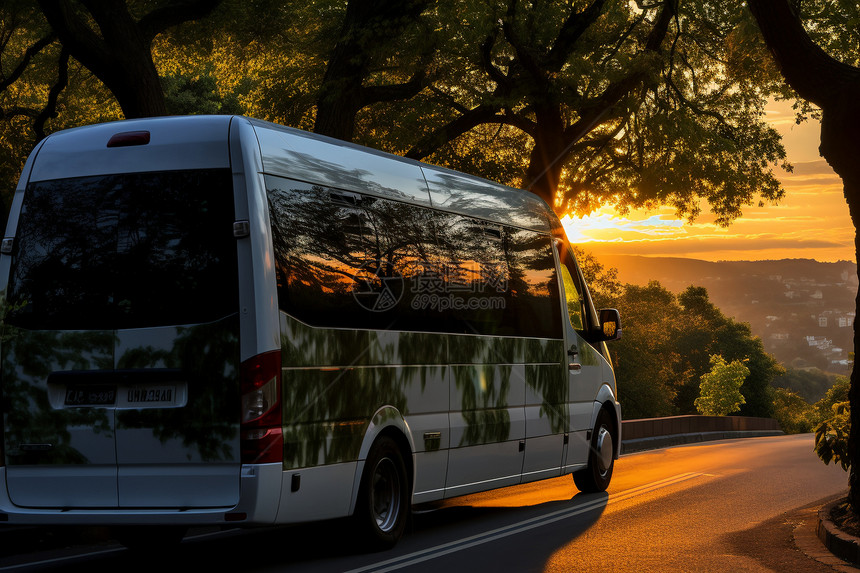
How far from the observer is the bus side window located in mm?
13484

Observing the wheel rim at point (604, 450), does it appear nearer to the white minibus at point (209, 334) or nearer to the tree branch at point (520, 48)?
the white minibus at point (209, 334)

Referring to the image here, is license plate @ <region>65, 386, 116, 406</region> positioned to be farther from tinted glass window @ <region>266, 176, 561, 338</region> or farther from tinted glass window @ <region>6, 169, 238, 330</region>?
tinted glass window @ <region>266, 176, 561, 338</region>

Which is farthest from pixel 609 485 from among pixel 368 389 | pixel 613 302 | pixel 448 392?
pixel 613 302

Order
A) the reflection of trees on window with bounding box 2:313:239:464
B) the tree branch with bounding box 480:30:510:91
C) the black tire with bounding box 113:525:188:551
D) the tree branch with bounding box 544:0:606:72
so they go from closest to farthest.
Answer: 1. the reflection of trees on window with bounding box 2:313:239:464
2. the black tire with bounding box 113:525:188:551
3. the tree branch with bounding box 480:30:510:91
4. the tree branch with bounding box 544:0:606:72

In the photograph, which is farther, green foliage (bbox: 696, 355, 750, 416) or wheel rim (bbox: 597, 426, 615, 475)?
green foliage (bbox: 696, 355, 750, 416)

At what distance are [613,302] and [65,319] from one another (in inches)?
2576

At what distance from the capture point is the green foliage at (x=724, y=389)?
79.3m

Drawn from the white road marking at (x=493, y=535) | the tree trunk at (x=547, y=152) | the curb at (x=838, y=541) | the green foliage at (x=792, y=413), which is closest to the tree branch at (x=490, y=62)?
the tree trunk at (x=547, y=152)

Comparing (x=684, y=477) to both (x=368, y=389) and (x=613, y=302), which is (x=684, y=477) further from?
(x=613, y=302)

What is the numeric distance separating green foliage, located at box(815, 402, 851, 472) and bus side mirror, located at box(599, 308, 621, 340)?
2.52 meters

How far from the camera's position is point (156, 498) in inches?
315

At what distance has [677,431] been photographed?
32250 mm

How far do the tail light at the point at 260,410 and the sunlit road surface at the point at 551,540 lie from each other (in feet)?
4.15

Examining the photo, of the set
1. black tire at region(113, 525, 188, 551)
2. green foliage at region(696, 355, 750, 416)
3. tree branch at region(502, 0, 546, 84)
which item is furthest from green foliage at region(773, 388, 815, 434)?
black tire at region(113, 525, 188, 551)
